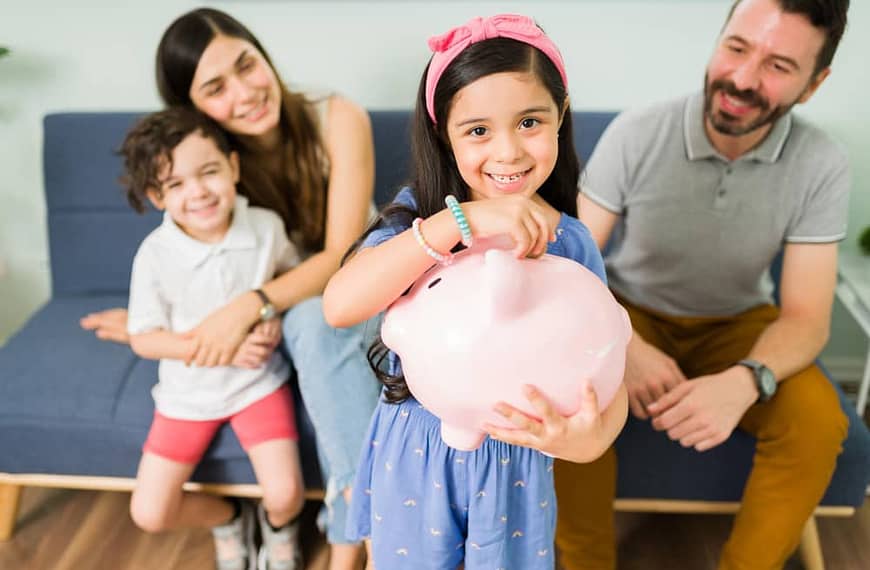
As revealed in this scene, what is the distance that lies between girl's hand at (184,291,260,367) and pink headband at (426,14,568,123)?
0.70 metres

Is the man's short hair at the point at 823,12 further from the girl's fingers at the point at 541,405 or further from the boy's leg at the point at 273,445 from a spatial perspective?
the boy's leg at the point at 273,445

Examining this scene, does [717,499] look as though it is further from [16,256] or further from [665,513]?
[16,256]

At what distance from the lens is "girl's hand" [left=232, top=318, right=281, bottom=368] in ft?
4.85

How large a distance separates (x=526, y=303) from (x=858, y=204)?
60.0 inches

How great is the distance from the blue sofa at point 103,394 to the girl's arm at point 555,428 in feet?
1.90

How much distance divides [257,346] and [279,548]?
44 cm

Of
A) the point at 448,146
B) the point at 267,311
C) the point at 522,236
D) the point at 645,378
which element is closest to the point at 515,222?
the point at 522,236

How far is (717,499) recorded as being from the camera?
155 centimetres

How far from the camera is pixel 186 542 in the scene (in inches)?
68.2

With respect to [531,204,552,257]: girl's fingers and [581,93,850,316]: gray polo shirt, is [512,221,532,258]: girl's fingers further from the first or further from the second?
[581,93,850,316]: gray polo shirt

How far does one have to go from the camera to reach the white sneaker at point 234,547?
1635mm

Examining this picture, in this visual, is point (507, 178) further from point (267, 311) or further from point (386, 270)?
point (267, 311)

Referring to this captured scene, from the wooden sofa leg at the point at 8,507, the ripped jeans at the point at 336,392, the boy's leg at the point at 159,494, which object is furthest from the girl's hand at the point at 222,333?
the wooden sofa leg at the point at 8,507

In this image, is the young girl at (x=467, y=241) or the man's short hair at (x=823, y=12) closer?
the young girl at (x=467, y=241)
